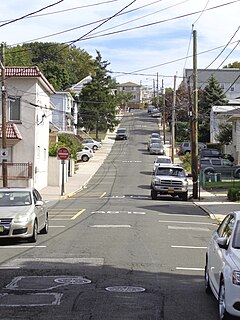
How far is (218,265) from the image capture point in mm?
9172

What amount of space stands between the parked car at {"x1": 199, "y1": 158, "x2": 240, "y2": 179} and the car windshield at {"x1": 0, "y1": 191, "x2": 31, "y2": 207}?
3202 centimetres

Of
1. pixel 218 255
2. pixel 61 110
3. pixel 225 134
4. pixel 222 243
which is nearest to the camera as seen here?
pixel 222 243

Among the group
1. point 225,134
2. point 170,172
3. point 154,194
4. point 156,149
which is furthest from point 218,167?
point 156,149

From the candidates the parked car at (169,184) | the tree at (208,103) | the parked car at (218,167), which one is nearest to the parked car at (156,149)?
the tree at (208,103)

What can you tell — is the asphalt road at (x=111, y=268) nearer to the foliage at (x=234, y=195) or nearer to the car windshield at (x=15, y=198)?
the car windshield at (x=15, y=198)

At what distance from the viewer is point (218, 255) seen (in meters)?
9.38

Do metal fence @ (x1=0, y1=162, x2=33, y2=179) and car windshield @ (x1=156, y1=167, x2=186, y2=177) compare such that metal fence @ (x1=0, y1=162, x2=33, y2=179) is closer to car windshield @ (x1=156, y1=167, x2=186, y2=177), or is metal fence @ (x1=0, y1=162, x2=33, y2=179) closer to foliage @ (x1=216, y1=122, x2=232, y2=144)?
car windshield @ (x1=156, y1=167, x2=186, y2=177)

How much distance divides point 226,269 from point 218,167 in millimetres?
45341

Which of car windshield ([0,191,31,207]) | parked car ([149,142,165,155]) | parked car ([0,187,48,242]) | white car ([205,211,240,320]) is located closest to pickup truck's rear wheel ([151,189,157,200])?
parked car ([0,187,48,242])

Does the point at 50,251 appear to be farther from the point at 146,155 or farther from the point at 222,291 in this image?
the point at 146,155

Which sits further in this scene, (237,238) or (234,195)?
(234,195)

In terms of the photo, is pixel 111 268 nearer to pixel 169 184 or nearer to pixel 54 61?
pixel 169 184

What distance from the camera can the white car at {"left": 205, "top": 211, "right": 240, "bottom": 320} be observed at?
311 inches

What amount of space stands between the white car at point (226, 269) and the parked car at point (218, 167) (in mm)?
39456
